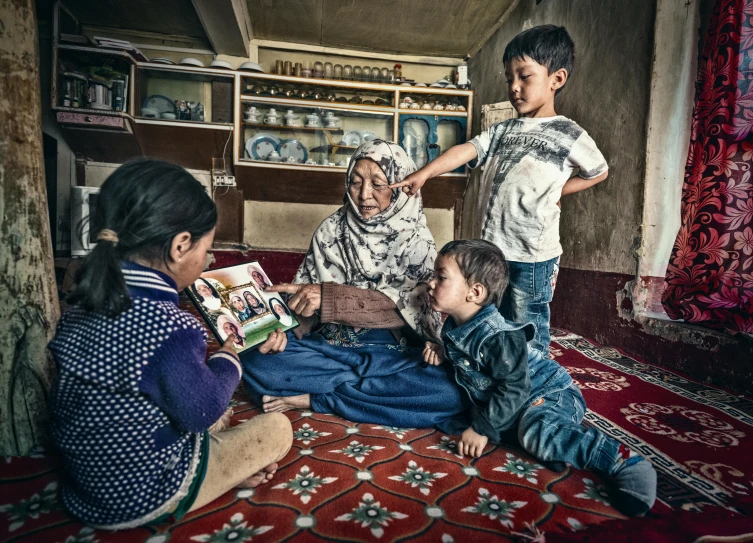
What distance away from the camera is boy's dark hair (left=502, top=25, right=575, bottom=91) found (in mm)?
1957

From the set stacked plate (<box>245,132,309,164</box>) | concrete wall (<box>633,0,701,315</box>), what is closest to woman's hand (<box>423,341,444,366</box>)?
concrete wall (<box>633,0,701,315</box>)

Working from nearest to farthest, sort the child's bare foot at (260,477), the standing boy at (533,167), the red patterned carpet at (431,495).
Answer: the red patterned carpet at (431,495), the child's bare foot at (260,477), the standing boy at (533,167)

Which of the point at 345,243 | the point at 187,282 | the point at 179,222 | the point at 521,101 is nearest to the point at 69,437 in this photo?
the point at 187,282

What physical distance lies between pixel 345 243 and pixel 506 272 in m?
0.86

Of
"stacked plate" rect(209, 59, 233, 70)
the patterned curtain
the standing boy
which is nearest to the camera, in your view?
the standing boy

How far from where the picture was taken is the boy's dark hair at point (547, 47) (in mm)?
1957

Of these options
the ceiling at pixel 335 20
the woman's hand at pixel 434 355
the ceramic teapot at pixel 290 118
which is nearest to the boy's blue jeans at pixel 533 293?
the woman's hand at pixel 434 355

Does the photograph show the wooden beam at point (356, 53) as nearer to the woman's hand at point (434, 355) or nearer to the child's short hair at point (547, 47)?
the child's short hair at point (547, 47)

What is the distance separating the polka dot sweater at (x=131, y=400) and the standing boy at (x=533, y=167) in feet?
4.19

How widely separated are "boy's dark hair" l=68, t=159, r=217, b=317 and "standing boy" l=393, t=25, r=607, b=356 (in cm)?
112

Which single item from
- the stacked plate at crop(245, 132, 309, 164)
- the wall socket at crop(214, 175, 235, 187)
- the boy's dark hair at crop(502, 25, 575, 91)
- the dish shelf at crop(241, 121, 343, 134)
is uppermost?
the dish shelf at crop(241, 121, 343, 134)

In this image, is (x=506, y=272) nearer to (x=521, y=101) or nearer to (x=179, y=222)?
(x=521, y=101)

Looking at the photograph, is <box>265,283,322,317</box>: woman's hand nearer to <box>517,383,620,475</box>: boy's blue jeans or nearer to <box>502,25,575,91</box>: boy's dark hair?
<box>517,383,620,475</box>: boy's blue jeans

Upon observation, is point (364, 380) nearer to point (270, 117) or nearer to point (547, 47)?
point (547, 47)
